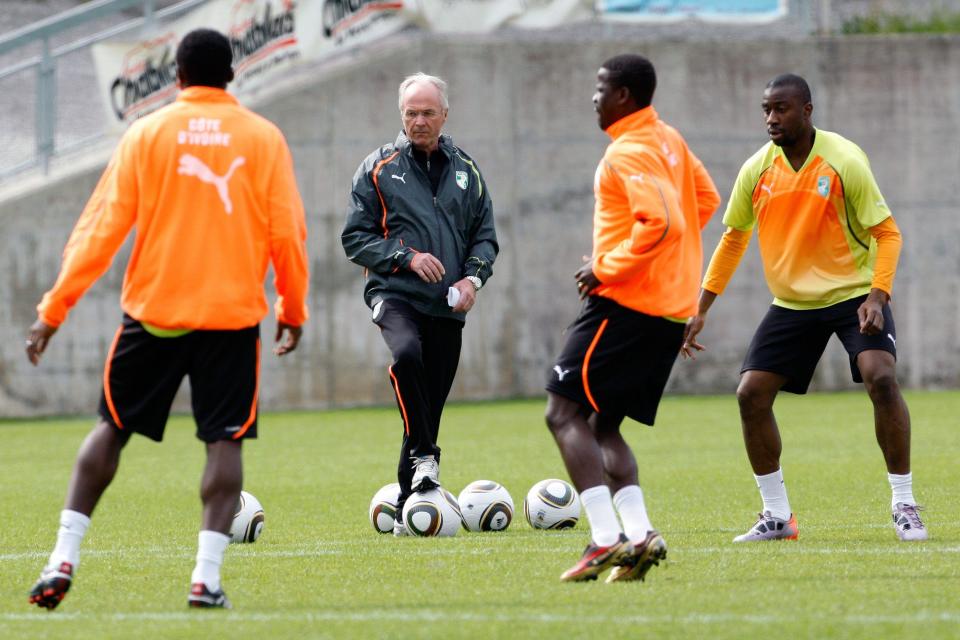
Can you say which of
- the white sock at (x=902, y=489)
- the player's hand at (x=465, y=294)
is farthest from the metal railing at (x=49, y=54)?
the white sock at (x=902, y=489)

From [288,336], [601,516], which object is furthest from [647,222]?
[288,336]

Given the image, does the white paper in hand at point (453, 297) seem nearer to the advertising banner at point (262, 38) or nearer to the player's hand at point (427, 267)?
the player's hand at point (427, 267)

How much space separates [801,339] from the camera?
7.59 meters

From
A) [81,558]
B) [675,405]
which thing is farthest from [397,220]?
[675,405]

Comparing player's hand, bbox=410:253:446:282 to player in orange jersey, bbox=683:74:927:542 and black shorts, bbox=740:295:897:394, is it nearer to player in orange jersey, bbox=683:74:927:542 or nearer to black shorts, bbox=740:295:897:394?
player in orange jersey, bbox=683:74:927:542

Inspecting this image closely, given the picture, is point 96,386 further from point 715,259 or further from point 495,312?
point 715,259

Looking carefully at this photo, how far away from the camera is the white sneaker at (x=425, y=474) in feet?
26.0

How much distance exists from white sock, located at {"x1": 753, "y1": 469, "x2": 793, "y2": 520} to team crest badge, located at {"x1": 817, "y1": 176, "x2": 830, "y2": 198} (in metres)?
1.41

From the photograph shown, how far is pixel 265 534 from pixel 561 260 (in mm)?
11569

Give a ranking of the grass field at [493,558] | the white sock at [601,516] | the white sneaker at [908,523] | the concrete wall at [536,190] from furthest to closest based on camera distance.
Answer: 1. the concrete wall at [536,190]
2. the white sneaker at [908,523]
3. the white sock at [601,516]
4. the grass field at [493,558]

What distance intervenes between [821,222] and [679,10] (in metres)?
12.0

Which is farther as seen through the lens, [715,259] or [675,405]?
[675,405]

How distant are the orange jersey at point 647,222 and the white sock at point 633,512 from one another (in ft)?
2.42

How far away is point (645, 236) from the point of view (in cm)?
584
